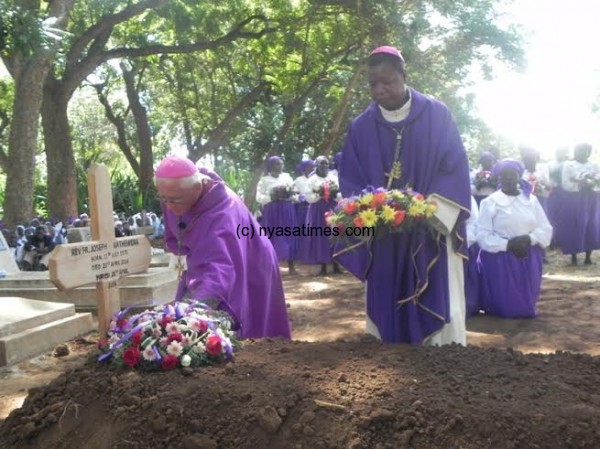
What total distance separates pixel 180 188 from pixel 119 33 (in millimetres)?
15839

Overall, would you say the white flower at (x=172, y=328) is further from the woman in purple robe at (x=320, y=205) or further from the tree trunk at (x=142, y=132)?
the tree trunk at (x=142, y=132)

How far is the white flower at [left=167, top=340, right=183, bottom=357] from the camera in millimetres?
2621

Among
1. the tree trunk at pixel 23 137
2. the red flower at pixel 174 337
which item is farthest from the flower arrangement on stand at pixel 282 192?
the red flower at pixel 174 337

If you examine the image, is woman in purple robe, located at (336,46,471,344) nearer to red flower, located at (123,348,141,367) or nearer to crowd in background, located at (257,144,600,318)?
red flower, located at (123,348,141,367)

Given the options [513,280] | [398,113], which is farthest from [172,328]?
[513,280]

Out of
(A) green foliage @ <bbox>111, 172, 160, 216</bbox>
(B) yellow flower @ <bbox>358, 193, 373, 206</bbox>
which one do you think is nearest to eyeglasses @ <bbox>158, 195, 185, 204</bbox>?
(B) yellow flower @ <bbox>358, 193, 373, 206</bbox>

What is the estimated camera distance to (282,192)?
12.2 m

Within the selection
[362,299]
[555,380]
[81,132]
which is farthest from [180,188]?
[81,132]

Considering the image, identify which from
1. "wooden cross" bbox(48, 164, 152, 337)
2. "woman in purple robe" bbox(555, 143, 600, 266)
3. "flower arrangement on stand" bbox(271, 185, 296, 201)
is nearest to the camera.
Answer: "wooden cross" bbox(48, 164, 152, 337)

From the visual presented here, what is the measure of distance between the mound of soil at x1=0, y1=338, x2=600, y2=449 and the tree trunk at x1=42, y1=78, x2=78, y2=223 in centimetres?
1104

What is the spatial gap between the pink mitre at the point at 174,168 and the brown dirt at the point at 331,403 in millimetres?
1147

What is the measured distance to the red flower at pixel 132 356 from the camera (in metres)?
2.62

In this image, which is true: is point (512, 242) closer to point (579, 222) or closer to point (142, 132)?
point (579, 222)

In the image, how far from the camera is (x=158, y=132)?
32.0 meters
